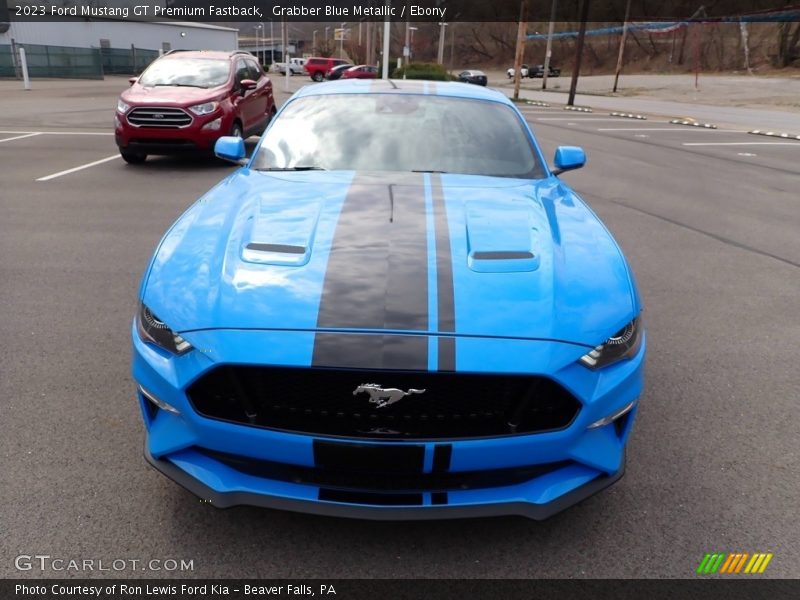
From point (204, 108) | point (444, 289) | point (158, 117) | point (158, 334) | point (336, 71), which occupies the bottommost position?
point (336, 71)

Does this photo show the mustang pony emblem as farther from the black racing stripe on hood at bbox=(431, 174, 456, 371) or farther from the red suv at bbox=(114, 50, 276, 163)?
the red suv at bbox=(114, 50, 276, 163)

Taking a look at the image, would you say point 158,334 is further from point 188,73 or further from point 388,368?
point 188,73

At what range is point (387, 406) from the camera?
A: 6.50 feet

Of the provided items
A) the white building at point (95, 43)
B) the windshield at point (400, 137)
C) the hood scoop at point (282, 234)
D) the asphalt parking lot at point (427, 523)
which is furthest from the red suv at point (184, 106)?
the white building at point (95, 43)

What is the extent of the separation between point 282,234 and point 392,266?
0.52m

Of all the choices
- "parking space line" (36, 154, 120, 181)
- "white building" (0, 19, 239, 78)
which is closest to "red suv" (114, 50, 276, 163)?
"parking space line" (36, 154, 120, 181)

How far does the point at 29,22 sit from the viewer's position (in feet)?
148

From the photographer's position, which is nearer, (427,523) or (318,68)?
(427,523)

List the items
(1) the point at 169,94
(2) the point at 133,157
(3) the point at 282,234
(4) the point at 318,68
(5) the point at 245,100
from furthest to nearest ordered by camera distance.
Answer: (4) the point at 318,68 → (5) the point at 245,100 → (2) the point at 133,157 → (1) the point at 169,94 → (3) the point at 282,234

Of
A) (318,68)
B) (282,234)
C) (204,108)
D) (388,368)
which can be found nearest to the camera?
(388,368)

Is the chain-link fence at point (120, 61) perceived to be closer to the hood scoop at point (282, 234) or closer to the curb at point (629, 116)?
the curb at point (629, 116)

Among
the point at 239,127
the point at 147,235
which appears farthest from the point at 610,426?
the point at 239,127

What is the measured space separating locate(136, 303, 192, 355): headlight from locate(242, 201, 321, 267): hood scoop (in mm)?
398

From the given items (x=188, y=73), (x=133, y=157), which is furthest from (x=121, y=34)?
(x=133, y=157)
